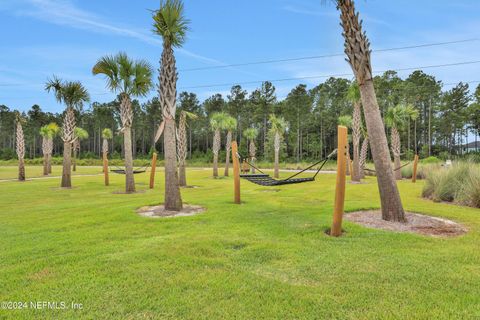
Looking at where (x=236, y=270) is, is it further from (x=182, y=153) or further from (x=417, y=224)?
(x=182, y=153)

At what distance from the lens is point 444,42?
2025 centimetres

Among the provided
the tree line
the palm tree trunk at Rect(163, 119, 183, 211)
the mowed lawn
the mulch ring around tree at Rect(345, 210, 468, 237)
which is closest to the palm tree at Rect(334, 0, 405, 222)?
the mulch ring around tree at Rect(345, 210, 468, 237)

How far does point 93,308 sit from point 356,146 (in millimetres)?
15008

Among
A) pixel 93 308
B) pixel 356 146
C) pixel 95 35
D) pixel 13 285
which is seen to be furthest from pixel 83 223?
pixel 95 35

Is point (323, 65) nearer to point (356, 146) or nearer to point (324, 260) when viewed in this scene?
point (356, 146)

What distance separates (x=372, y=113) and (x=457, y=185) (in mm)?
5069

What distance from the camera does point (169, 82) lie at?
735 centimetres

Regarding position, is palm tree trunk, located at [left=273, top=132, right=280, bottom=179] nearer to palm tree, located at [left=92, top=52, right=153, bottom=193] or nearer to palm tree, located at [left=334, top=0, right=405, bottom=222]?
palm tree, located at [left=92, top=52, right=153, bottom=193]

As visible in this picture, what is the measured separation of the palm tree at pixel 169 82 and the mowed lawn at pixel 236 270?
133cm

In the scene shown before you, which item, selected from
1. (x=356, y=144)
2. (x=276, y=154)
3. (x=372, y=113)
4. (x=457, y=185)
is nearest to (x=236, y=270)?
(x=372, y=113)

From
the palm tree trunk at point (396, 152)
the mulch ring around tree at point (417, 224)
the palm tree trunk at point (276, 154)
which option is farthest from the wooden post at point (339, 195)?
the palm tree trunk at point (396, 152)

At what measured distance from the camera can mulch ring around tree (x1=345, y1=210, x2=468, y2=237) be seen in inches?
201

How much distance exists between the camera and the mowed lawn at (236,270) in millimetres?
2643

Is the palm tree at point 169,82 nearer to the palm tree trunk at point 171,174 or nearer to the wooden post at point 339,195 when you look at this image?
the palm tree trunk at point 171,174
